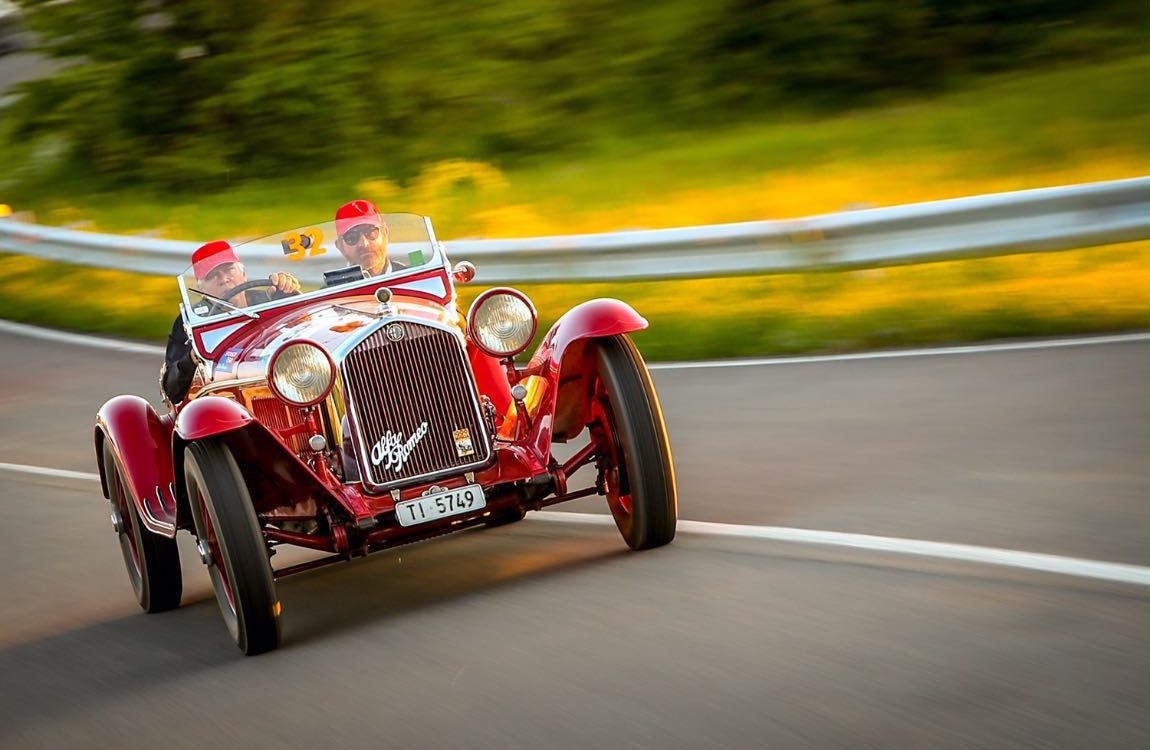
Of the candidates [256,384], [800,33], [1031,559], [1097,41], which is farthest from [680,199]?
[1031,559]

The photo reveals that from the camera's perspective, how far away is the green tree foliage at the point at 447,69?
58.9 feet

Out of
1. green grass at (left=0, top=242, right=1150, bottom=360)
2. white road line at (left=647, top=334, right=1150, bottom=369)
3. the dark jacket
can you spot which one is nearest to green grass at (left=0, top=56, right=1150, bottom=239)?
green grass at (left=0, top=242, right=1150, bottom=360)

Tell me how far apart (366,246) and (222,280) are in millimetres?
693

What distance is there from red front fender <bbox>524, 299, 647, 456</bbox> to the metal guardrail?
72.0 inches

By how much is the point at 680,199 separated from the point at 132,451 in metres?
9.49

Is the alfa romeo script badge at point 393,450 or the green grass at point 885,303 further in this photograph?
the green grass at point 885,303

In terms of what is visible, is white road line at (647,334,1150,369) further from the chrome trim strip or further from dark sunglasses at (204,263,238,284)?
the chrome trim strip

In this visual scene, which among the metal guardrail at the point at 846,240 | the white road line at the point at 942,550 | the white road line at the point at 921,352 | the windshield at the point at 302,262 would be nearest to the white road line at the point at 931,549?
the white road line at the point at 942,550

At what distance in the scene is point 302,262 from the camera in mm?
7449

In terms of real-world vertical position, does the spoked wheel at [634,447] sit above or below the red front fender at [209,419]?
below

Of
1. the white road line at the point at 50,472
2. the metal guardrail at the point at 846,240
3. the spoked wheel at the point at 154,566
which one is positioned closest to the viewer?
the spoked wheel at the point at 154,566

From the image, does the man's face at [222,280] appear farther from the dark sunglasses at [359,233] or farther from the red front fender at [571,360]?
the red front fender at [571,360]

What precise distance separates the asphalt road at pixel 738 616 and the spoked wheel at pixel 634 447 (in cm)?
14

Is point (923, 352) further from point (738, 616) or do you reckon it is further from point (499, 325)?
point (738, 616)
